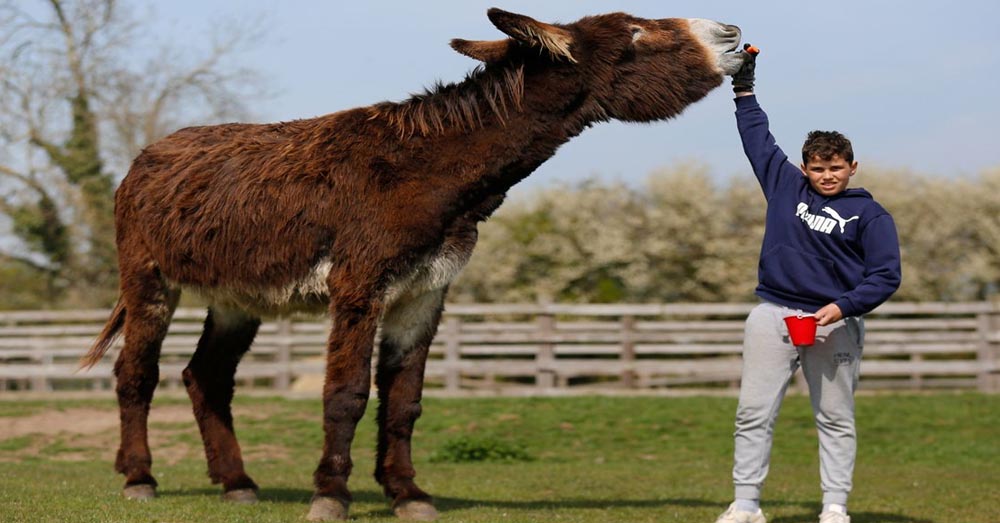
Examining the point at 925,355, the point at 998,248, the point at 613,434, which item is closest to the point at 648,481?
the point at 613,434

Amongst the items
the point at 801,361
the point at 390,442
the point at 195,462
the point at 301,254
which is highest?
the point at 301,254

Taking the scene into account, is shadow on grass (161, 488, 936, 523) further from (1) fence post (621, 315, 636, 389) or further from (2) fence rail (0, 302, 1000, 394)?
(1) fence post (621, 315, 636, 389)

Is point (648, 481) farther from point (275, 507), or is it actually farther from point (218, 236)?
point (218, 236)

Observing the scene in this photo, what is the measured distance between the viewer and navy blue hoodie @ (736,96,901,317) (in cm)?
574

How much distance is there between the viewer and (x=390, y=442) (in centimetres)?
715

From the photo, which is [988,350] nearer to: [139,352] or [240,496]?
[240,496]

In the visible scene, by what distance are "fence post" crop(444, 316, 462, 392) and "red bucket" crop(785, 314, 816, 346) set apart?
15522 mm

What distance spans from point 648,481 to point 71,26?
25.6 metres

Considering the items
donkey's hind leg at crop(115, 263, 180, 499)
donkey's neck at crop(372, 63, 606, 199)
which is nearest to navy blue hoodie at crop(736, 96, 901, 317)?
donkey's neck at crop(372, 63, 606, 199)

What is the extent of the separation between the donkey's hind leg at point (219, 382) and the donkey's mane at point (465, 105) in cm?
204

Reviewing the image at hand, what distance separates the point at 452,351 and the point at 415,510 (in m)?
14.6

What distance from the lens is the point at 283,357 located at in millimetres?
22125

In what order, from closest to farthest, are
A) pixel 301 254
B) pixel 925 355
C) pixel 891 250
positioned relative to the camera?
pixel 891 250 < pixel 301 254 < pixel 925 355

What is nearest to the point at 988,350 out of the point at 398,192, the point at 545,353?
the point at 545,353
